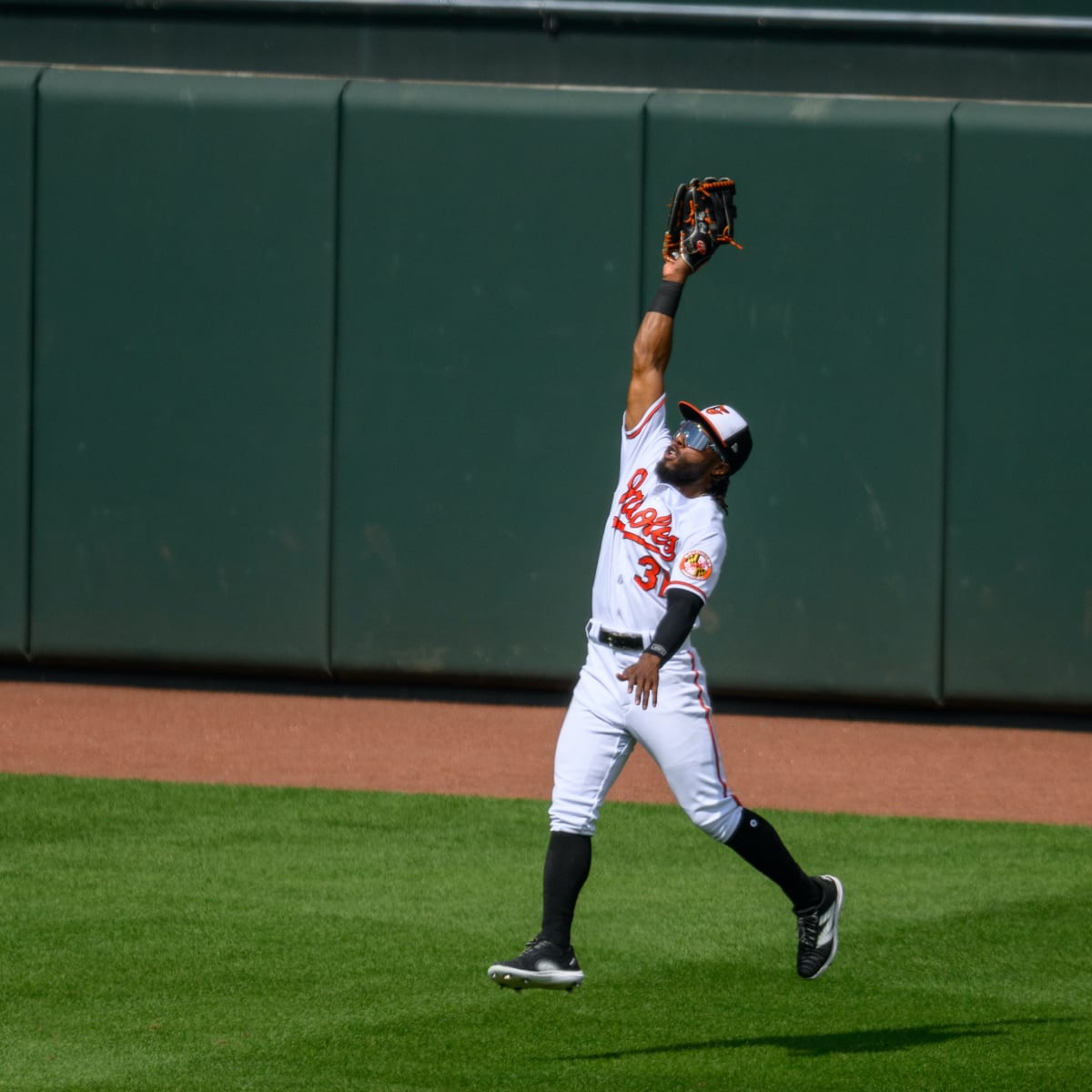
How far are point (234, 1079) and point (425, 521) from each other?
6415 mm

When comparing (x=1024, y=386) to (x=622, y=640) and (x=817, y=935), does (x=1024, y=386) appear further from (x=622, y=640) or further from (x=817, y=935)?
(x=622, y=640)

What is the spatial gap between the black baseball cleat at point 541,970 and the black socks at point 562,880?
6cm

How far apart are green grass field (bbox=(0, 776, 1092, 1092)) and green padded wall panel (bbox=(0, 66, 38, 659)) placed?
2.98 meters

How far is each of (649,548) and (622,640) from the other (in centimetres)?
27

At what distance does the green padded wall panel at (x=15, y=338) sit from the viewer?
11227 mm

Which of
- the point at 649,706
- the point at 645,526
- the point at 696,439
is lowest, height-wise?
the point at 649,706

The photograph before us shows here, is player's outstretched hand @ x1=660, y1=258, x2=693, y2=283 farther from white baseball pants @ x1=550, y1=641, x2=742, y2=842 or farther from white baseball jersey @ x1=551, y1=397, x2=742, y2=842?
white baseball pants @ x1=550, y1=641, x2=742, y2=842

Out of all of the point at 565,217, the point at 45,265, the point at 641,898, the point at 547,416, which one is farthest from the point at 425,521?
the point at 641,898

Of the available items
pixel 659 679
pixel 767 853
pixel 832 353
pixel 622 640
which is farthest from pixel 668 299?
pixel 832 353

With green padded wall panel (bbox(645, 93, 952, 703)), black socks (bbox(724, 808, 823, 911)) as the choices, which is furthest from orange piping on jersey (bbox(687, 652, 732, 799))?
green padded wall panel (bbox(645, 93, 952, 703))

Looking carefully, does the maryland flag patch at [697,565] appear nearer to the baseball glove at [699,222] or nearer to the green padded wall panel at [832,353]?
the baseball glove at [699,222]

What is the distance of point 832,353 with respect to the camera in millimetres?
10703

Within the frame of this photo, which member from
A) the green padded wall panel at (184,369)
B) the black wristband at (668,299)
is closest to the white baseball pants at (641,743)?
the black wristband at (668,299)

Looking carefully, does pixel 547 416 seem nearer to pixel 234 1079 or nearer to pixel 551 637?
pixel 551 637
